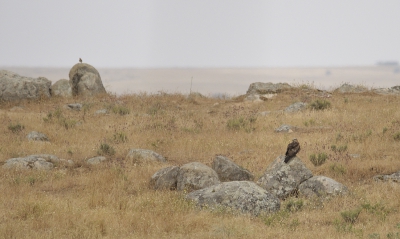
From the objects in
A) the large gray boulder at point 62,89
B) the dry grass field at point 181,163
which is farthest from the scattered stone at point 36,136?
the large gray boulder at point 62,89

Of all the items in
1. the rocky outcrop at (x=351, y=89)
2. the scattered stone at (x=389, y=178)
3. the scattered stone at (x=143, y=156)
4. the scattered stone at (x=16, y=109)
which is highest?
the rocky outcrop at (x=351, y=89)

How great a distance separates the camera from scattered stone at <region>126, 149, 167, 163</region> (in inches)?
565

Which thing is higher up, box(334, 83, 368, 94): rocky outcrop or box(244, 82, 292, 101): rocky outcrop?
box(334, 83, 368, 94): rocky outcrop

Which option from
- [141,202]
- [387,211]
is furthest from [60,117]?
[387,211]

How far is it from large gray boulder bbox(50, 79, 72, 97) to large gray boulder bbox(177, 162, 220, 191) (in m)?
19.9

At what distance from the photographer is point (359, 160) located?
44.8 ft

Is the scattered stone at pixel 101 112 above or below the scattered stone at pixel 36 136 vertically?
above

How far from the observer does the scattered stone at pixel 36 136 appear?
1711cm

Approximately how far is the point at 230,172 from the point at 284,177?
150cm

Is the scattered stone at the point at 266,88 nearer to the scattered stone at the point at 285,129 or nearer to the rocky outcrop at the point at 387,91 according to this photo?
the rocky outcrop at the point at 387,91

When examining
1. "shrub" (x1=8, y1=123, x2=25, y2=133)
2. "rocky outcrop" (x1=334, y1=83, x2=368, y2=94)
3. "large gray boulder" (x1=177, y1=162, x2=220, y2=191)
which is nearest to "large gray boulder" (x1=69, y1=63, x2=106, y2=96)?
"shrub" (x1=8, y1=123, x2=25, y2=133)

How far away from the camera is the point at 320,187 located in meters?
10.8

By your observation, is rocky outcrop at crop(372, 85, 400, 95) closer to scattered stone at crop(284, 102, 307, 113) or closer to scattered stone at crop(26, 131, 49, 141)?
scattered stone at crop(284, 102, 307, 113)

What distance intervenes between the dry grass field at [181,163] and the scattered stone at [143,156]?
30 cm
